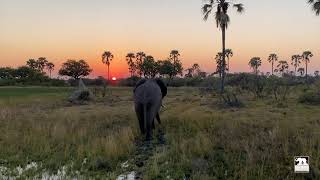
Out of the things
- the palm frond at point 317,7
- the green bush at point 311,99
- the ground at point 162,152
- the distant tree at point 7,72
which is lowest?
the ground at point 162,152

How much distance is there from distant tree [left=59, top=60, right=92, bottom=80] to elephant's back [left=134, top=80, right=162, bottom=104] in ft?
351

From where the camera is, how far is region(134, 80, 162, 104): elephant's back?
1474cm

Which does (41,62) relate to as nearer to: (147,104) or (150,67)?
(150,67)

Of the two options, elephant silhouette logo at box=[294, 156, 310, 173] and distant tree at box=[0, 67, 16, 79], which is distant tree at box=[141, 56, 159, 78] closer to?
distant tree at box=[0, 67, 16, 79]

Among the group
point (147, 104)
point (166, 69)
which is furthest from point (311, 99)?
point (166, 69)

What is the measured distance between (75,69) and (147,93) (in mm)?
107844

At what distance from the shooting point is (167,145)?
41.9 feet

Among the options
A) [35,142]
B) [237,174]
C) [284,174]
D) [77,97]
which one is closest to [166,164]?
[237,174]

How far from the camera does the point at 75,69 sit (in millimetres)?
120062

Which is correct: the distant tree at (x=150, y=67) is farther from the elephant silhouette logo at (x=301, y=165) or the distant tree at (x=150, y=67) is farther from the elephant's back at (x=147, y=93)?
the elephant silhouette logo at (x=301, y=165)

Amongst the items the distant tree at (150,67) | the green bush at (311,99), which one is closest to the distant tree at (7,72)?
the distant tree at (150,67)

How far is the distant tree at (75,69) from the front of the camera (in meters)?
120

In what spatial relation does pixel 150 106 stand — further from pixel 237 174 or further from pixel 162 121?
pixel 237 174

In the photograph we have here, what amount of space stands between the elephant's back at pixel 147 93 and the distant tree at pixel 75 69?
10688 centimetres
